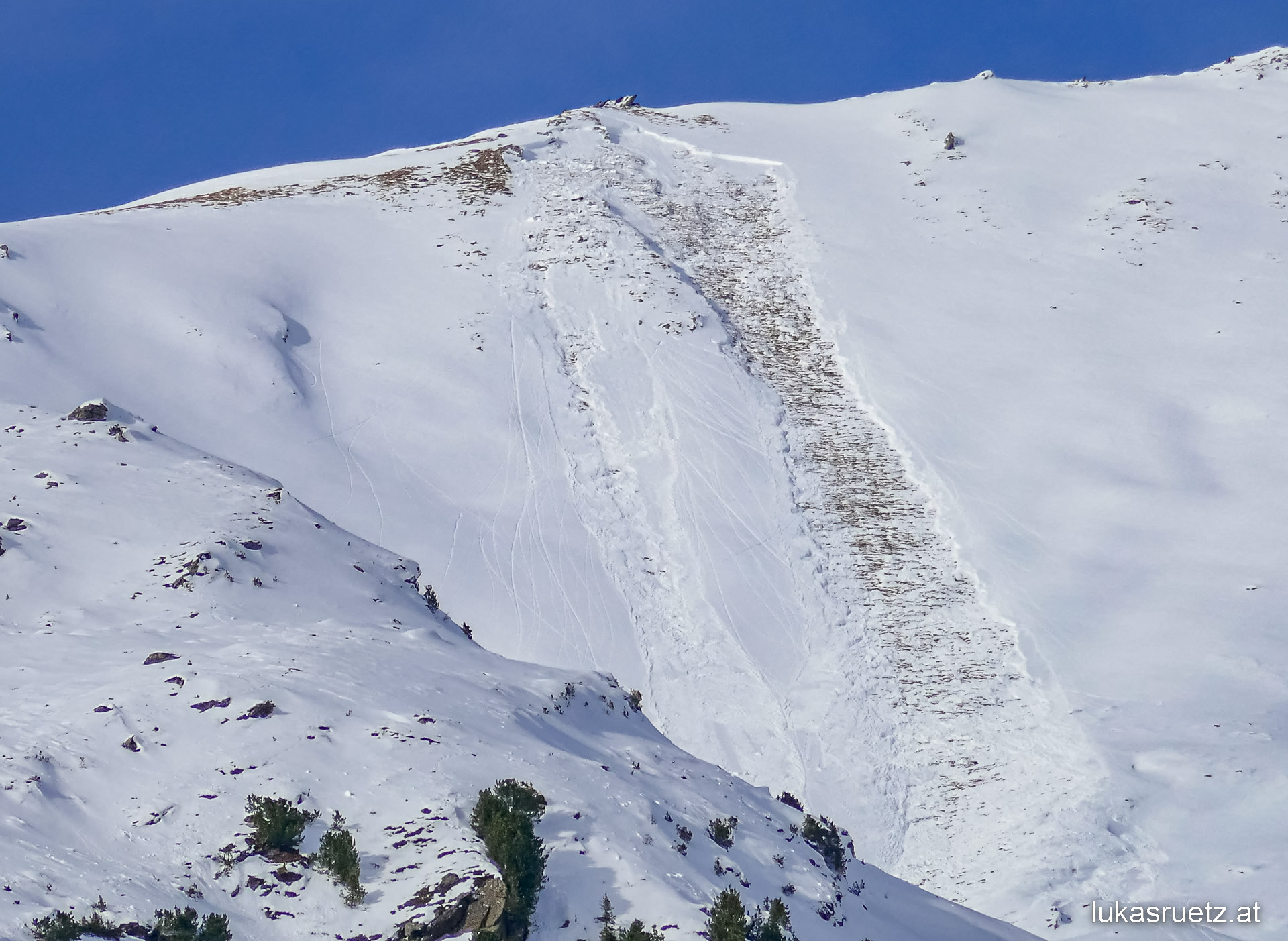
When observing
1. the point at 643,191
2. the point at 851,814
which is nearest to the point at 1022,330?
the point at 643,191

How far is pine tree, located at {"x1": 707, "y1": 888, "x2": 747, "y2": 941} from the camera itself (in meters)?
8.78

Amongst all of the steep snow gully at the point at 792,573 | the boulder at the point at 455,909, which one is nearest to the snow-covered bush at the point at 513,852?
the boulder at the point at 455,909

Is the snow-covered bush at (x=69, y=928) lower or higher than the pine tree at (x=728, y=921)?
lower

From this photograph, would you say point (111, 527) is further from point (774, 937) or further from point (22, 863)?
point (774, 937)

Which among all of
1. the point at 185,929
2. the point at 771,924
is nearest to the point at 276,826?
the point at 185,929

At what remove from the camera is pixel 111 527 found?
15680 millimetres

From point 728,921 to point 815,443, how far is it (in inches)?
727

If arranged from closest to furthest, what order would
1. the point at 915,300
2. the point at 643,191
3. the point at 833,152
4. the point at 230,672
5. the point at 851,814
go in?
1. the point at 230,672
2. the point at 851,814
3. the point at 915,300
4. the point at 643,191
5. the point at 833,152

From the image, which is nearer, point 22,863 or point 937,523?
point 22,863

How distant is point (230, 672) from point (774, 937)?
6.38 meters

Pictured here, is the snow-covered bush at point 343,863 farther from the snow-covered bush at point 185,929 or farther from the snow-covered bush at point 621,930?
the snow-covered bush at point 621,930

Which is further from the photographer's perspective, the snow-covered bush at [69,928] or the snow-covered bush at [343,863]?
the snow-covered bush at [343,863]
